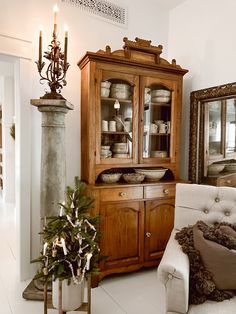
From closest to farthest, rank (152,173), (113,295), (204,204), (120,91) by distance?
(204,204)
(113,295)
(120,91)
(152,173)

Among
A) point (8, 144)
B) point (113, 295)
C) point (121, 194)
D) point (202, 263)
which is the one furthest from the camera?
point (8, 144)

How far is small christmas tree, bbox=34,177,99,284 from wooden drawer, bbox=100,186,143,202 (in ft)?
1.98

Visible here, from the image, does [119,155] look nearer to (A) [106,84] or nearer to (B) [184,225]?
(A) [106,84]

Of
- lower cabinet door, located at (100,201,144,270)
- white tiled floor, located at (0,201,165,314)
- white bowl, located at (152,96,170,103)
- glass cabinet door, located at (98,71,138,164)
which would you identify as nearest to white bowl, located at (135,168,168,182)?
glass cabinet door, located at (98,71,138,164)

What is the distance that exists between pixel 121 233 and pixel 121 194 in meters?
0.36

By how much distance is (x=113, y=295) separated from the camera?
211 centimetres

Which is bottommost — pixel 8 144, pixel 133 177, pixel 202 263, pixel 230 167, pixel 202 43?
pixel 202 263

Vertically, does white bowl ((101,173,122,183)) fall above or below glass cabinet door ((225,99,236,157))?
below

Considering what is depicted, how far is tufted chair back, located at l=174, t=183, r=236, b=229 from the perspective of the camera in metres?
1.76

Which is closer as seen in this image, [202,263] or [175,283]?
[175,283]

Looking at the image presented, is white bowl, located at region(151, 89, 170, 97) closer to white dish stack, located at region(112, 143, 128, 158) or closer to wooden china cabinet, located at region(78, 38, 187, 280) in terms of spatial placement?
wooden china cabinet, located at region(78, 38, 187, 280)

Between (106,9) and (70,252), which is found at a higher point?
(106,9)

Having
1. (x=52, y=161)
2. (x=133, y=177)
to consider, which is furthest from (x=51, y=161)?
(x=133, y=177)

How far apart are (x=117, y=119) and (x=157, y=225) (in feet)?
3.62
